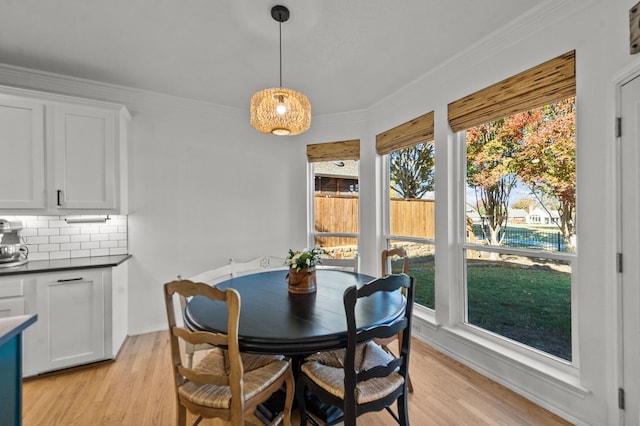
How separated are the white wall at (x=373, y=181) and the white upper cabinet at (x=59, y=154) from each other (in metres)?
0.41

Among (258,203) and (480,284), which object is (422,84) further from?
(258,203)

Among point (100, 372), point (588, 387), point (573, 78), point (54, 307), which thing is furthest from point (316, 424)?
point (573, 78)

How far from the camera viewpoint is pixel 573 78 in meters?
1.83

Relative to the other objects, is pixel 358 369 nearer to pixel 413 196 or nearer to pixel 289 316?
pixel 289 316

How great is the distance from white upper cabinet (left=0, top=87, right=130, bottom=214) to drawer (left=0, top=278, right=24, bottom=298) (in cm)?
60

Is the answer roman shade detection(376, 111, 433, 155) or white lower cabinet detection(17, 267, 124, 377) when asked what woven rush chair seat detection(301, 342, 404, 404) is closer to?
white lower cabinet detection(17, 267, 124, 377)

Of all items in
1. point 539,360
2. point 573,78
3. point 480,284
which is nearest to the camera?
point 573,78

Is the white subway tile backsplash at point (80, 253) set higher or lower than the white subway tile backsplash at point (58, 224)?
lower

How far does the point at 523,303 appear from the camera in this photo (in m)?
2.29

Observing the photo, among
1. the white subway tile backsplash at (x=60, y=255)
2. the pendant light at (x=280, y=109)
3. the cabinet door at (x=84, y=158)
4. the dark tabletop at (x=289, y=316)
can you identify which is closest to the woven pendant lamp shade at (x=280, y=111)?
the pendant light at (x=280, y=109)

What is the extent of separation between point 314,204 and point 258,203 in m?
0.76

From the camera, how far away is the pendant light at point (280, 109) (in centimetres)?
198

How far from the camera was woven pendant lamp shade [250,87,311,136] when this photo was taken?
1.99 meters

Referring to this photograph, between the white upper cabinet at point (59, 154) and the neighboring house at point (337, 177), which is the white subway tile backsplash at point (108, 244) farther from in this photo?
the neighboring house at point (337, 177)
